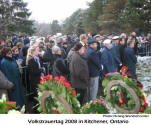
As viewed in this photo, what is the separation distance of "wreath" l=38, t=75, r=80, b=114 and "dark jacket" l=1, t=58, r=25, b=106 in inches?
74.8

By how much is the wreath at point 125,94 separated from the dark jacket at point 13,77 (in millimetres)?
2388

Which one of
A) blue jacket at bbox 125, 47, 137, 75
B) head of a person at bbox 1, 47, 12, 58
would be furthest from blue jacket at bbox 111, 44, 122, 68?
head of a person at bbox 1, 47, 12, 58

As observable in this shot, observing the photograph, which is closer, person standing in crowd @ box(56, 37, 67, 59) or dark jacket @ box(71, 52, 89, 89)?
dark jacket @ box(71, 52, 89, 89)

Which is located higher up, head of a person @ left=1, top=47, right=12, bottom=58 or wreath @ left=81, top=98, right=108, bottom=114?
head of a person @ left=1, top=47, right=12, bottom=58

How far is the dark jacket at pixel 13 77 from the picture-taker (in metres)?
4.73

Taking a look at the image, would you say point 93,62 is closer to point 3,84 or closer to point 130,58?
point 130,58

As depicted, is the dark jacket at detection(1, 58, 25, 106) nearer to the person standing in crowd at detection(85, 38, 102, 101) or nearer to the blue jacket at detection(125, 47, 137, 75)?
the person standing in crowd at detection(85, 38, 102, 101)

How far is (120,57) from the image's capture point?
743cm

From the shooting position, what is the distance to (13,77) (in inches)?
192

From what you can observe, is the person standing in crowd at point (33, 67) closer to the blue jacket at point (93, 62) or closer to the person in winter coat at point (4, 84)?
the person in winter coat at point (4, 84)

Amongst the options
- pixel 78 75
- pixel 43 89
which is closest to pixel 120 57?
pixel 78 75

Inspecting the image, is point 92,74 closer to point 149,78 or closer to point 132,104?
point 132,104

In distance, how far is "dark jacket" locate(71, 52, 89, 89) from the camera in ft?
16.6

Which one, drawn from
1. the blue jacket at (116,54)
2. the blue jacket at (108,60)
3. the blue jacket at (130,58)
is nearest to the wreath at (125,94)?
the blue jacket at (108,60)
